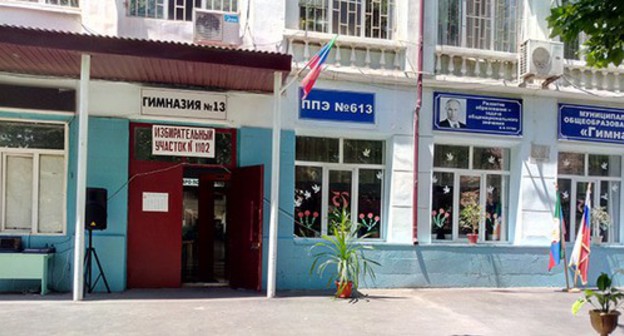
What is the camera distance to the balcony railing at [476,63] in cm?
1060

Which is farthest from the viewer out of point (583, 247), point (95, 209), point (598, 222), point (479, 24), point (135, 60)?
point (598, 222)

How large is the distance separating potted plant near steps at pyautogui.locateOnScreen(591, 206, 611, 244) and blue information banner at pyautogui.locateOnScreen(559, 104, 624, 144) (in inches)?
58.5

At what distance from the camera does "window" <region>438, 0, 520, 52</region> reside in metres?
10.8

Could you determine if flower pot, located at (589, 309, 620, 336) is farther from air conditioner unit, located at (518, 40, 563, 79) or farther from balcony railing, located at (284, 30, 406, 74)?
air conditioner unit, located at (518, 40, 563, 79)

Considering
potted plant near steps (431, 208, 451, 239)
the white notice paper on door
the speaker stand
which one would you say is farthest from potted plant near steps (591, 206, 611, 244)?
the speaker stand

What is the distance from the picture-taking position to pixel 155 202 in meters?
9.31

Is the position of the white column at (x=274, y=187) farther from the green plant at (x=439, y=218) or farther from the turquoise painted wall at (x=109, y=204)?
the green plant at (x=439, y=218)

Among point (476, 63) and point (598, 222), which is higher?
point (476, 63)

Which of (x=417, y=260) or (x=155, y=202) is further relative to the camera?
(x=417, y=260)

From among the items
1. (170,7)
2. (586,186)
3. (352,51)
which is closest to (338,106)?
(352,51)

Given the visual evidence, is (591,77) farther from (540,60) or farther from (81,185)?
(81,185)

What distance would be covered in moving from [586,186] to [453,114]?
3.52 meters

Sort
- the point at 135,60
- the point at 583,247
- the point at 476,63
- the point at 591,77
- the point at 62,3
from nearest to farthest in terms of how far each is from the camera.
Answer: the point at 135,60
the point at 62,3
the point at 583,247
the point at 476,63
the point at 591,77

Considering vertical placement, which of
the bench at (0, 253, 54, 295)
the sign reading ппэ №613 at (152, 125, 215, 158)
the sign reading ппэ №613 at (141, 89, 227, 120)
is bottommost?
the bench at (0, 253, 54, 295)
